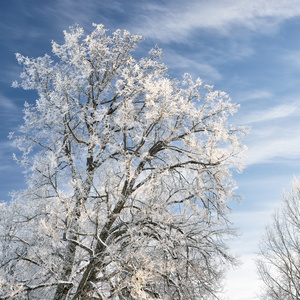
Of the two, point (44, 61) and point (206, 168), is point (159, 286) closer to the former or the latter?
point (206, 168)

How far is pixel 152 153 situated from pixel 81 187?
2.53 m

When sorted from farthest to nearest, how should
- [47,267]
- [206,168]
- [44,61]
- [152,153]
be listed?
[44,61] → [152,153] → [206,168] → [47,267]

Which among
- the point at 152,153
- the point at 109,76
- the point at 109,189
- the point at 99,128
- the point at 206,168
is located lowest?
the point at 109,189

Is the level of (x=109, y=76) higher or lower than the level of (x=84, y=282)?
higher

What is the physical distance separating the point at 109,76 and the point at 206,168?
4.85m

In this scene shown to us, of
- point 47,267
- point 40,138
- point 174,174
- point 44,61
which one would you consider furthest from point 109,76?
point 47,267

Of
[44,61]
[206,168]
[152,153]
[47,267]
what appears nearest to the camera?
[47,267]

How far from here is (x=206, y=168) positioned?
31.1ft

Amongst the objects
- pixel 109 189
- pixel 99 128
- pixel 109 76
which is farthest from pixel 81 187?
pixel 109 76

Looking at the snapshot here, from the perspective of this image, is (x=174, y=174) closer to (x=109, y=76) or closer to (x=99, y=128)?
(x=99, y=128)

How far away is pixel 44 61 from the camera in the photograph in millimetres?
10789

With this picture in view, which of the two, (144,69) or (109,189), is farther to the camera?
(144,69)

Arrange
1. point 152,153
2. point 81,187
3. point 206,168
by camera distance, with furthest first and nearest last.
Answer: point 152,153 → point 206,168 → point 81,187

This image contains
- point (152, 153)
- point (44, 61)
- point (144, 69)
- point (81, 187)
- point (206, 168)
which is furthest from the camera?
point (144, 69)
